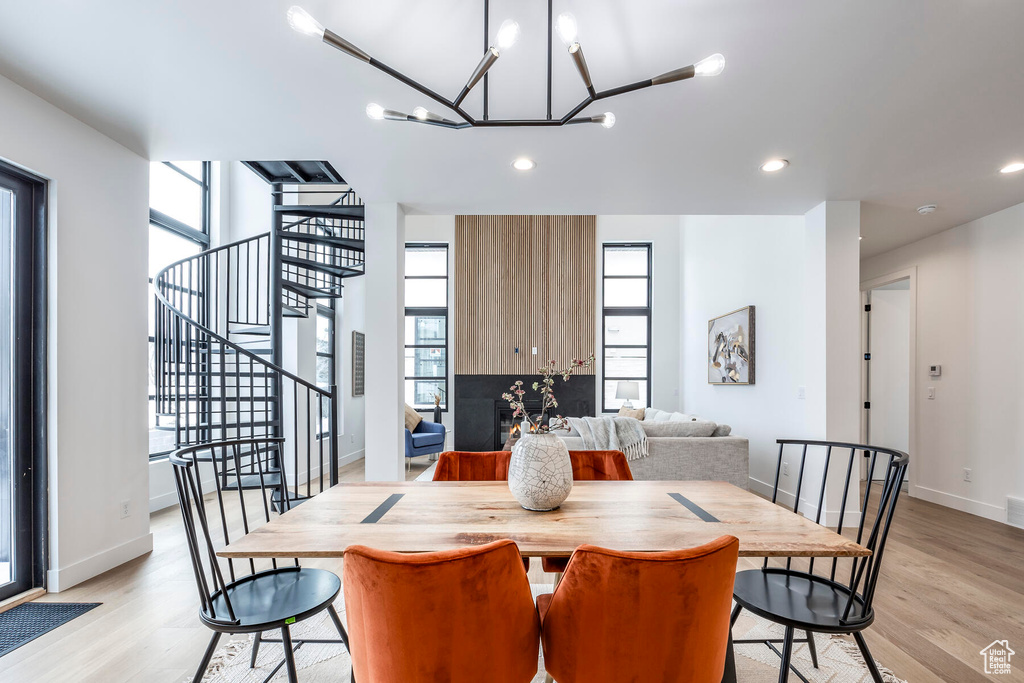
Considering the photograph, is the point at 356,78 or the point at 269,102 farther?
the point at 269,102

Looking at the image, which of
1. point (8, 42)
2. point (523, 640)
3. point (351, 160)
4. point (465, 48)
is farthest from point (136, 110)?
point (523, 640)

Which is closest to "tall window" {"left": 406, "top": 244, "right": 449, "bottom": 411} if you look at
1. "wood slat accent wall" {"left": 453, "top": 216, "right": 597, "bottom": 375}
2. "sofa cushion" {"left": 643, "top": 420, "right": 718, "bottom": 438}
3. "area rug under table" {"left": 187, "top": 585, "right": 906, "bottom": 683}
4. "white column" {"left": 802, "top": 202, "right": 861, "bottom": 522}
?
"wood slat accent wall" {"left": 453, "top": 216, "right": 597, "bottom": 375}

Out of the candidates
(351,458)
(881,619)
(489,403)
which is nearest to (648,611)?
(881,619)

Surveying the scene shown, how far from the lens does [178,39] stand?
6.75 feet

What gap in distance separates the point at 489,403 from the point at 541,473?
5971 mm

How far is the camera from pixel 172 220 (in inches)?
189

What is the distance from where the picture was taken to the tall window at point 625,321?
7.92 metres

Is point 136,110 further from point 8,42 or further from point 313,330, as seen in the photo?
point 313,330

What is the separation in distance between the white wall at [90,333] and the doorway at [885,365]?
6838 mm

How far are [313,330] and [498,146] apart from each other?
3727mm

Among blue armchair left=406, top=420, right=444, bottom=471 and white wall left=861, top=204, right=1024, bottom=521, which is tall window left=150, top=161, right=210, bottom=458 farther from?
white wall left=861, top=204, right=1024, bottom=521

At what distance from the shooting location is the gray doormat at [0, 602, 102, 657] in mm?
2203

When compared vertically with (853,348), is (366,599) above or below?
below

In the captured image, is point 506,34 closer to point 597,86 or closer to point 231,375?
point 597,86
